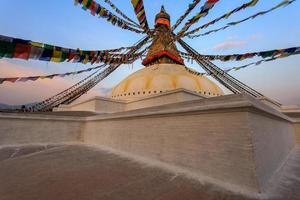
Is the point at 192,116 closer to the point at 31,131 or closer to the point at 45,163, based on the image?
the point at 45,163

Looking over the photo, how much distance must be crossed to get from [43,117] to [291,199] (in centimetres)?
1245

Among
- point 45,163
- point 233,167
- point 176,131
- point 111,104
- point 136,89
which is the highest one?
point 136,89

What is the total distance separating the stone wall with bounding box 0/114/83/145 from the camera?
9.76 m

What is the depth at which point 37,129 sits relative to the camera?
A: 35.0 ft

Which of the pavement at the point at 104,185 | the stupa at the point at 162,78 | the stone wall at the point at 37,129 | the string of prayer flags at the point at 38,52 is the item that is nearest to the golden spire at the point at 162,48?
the stupa at the point at 162,78

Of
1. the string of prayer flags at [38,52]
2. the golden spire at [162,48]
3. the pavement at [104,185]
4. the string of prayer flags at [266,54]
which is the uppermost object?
the golden spire at [162,48]

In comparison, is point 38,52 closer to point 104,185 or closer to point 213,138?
point 104,185

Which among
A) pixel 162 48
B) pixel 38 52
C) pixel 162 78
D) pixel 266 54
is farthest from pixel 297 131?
pixel 38 52

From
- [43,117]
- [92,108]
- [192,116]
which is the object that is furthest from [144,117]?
[92,108]

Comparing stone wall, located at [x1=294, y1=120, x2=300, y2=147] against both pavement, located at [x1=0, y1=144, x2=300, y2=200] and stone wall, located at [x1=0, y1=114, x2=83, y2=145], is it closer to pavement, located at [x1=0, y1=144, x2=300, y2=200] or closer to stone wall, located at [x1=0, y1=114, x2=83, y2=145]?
pavement, located at [x1=0, y1=144, x2=300, y2=200]

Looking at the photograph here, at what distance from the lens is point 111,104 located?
47.8 ft

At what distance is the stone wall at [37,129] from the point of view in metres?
9.76

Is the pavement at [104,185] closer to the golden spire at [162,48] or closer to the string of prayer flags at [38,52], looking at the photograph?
the string of prayer flags at [38,52]

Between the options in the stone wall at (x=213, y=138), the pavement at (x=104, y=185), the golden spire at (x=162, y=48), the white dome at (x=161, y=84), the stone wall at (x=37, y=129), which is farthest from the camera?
the golden spire at (x=162, y=48)
